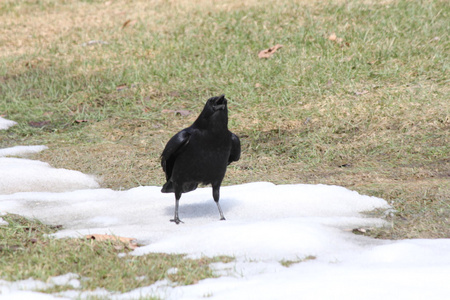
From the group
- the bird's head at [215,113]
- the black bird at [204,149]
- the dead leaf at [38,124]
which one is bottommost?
the dead leaf at [38,124]

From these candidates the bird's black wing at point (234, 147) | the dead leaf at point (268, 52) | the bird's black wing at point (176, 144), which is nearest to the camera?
the bird's black wing at point (176, 144)

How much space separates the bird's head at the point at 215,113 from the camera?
14.9 ft

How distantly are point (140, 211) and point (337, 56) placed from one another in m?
5.32

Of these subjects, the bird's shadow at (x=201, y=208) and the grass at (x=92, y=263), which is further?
the bird's shadow at (x=201, y=208)

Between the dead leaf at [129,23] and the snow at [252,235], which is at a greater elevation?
the snow at [252,235]

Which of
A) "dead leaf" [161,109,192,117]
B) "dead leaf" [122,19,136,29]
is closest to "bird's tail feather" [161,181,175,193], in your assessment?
"dead leaf" [161,109,192,117]

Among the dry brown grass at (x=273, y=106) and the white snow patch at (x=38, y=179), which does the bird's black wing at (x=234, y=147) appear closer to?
the dry brown grass at (x=273, y=106)

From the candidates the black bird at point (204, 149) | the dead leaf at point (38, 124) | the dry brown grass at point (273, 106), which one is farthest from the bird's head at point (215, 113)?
the dead leaf at point (38, 124)

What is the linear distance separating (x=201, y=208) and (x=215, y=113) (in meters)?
1.22

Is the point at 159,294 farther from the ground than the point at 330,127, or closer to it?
farther from the ground

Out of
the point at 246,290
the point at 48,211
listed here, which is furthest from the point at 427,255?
the point at 48,211

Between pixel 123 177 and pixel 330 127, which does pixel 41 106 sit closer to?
pixel 123 177

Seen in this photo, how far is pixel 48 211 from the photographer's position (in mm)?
5242

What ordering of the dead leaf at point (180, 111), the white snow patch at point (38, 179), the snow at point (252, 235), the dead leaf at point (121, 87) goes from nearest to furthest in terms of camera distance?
1. the snow at point (252, 235)
2. the white snow patch at point (38, 179)
3. the dead leaf at point (180, 111)
4. the dead leaf at point (121, 87)
